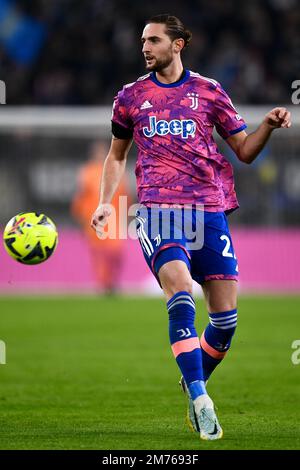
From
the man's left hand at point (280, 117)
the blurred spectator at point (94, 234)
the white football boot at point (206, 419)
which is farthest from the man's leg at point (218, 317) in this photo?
the blurred spectator at point (94, 234)

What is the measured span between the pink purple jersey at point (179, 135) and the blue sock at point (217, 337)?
669mm

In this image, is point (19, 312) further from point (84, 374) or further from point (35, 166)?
point (84, 374)

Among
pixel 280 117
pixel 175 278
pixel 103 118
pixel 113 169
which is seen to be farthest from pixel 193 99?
pixel 103 118

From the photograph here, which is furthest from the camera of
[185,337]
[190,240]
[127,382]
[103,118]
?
[103,118]

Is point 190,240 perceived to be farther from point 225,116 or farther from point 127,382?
point 127,382

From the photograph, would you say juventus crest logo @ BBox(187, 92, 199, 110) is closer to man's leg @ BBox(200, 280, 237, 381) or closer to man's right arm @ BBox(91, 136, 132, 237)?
man's right arm @ BBox(91, 136, 132, 237)

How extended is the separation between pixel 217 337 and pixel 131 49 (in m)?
15.6

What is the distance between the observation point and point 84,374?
30.9 feet

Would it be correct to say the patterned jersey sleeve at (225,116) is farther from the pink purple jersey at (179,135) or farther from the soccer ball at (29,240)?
the soccer ball at (29,240)

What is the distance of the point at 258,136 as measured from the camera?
21.1 feet

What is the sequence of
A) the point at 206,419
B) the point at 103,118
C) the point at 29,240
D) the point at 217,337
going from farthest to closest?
the point at 103,118, the point at 29,240, the point at 217,337, the point at 206,419

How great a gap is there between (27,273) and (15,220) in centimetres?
1233

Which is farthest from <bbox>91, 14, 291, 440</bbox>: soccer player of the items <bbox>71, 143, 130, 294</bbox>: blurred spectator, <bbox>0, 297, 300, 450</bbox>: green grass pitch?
<bbox>71, 143, 130, 294</bbox>: blurred spectator

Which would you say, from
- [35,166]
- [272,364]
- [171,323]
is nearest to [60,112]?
[35,166]
